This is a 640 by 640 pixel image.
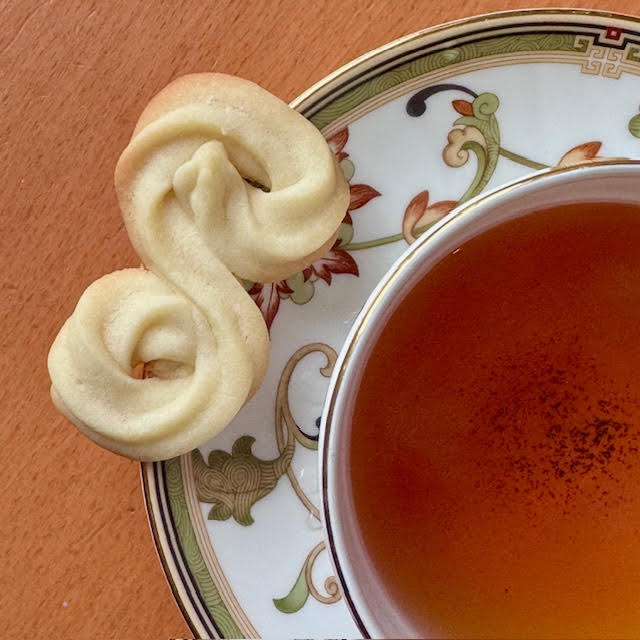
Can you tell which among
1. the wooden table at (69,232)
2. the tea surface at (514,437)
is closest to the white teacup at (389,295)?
the tea surface at (514,437)

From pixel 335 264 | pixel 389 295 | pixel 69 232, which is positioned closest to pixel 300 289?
pixel 335 264

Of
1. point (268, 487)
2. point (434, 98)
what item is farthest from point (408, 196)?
point (268, 487)

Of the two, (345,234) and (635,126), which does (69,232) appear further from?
(635,126)

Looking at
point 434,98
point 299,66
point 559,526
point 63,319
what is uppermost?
point 299,66

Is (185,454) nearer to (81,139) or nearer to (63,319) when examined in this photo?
(63,319)

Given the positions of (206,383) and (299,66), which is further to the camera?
(299,66)

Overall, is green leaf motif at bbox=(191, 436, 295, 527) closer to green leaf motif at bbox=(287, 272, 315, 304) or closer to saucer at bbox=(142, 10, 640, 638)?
saucer at bbox=(142, 10, 640, 638)

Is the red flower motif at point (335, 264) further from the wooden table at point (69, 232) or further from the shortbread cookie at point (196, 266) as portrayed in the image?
the wooden table at point (69, 232)
